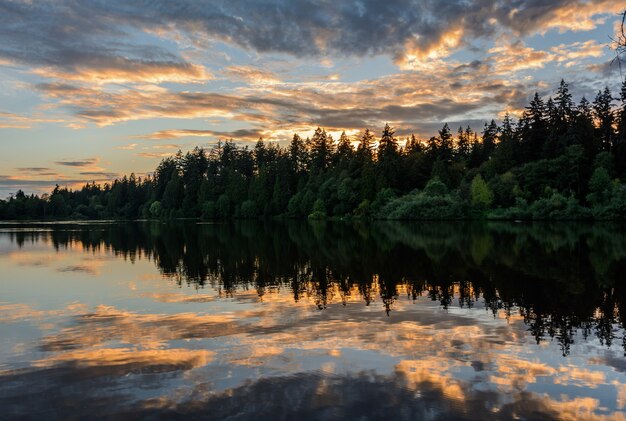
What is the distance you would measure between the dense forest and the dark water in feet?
207

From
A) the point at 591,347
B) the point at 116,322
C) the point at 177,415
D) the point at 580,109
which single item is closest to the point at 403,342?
the point at 591,347

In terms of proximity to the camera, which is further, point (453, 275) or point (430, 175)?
point (430, 175)

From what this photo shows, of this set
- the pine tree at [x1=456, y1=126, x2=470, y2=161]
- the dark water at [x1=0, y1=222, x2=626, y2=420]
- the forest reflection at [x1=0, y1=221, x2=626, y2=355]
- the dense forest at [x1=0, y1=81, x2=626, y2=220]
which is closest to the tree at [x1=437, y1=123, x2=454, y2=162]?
the dense forest at [x1=0, y1=81, x2=626, y2=220]

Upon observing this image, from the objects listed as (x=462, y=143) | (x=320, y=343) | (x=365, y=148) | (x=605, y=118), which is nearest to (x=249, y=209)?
(x=365, y=148)

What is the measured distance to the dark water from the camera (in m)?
8.51

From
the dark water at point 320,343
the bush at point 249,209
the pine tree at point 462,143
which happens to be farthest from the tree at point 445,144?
the dark water at point 320,343

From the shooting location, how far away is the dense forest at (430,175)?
82750 mm

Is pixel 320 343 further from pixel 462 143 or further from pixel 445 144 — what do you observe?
pixel 462 143

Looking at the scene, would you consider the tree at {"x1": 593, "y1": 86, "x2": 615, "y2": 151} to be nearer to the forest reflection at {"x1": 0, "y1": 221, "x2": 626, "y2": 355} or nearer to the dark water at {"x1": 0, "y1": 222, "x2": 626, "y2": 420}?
the forest reflection at {"x1": 0, "y1": 221, "x2": 626, "y2": 355}

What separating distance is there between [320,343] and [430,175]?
100357 mm

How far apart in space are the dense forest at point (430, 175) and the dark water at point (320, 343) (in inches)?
2489

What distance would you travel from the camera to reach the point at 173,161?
16962 centimetres

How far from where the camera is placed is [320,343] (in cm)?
1223

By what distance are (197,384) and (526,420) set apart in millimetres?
5604
